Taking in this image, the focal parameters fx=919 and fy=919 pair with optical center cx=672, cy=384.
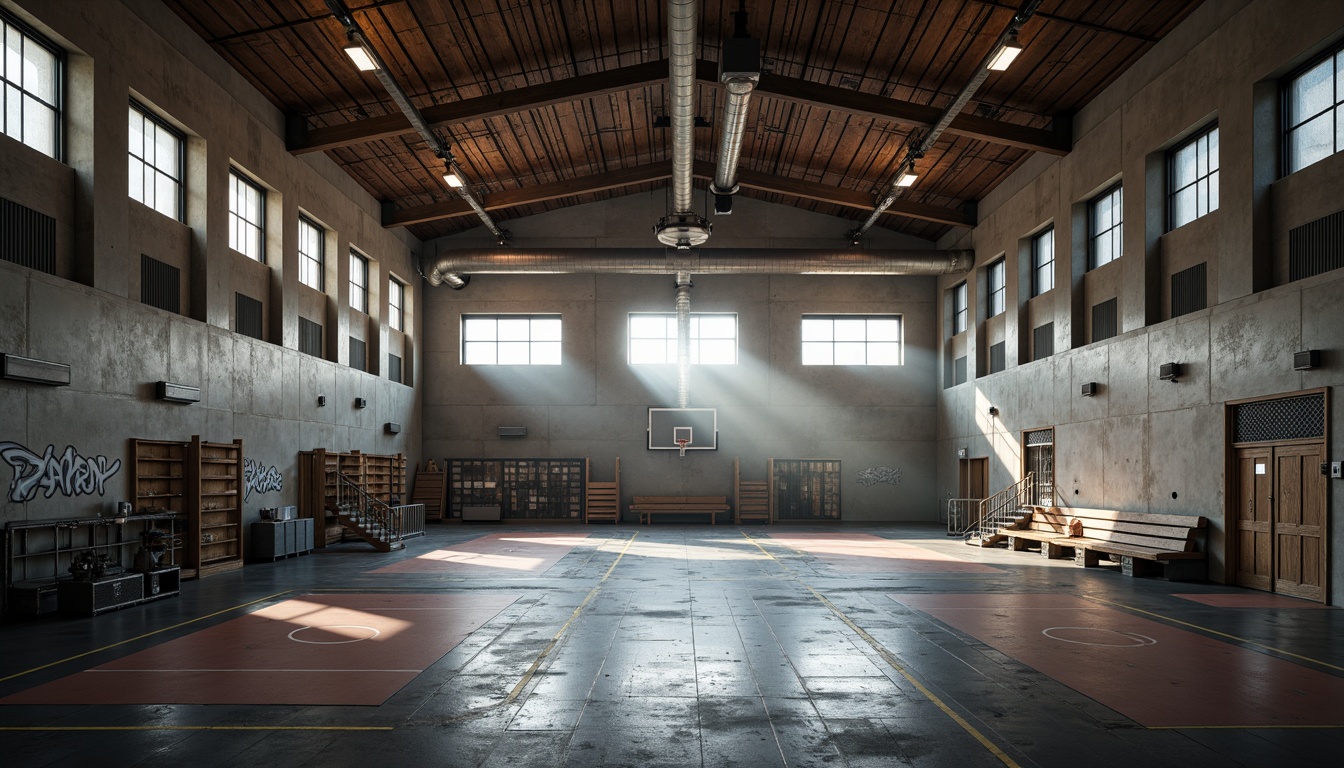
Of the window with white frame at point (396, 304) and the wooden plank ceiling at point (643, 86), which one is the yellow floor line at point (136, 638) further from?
the window with white frame at point (396, 304)

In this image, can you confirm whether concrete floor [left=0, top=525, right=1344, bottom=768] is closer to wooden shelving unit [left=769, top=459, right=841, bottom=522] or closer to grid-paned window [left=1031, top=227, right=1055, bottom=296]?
grid-paned window [left=1031, top=227, right=1055, bottom=296]

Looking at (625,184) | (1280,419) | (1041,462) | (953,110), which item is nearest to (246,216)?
(625,184)

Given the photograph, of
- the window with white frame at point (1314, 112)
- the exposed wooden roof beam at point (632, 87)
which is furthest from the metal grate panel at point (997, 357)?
the window with white frame at point (1314, 112)

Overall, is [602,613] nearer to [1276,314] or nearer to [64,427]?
[64,427]

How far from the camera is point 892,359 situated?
33.7 metres

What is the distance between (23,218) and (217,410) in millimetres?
5826

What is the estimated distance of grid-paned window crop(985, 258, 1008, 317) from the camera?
27.6 metres

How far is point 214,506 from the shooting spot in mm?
18203

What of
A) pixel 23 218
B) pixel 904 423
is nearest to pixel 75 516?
pixel 23 218

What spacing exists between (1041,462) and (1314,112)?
38.0 ft

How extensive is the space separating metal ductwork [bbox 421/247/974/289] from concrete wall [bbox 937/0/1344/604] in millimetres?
4173

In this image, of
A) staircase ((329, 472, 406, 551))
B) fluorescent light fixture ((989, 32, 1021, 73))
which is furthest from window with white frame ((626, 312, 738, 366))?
fluorescent light fixture ((989, 32, 1021, 73))

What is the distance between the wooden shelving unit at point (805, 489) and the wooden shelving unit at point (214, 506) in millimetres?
18918

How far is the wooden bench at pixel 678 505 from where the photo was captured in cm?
3241
